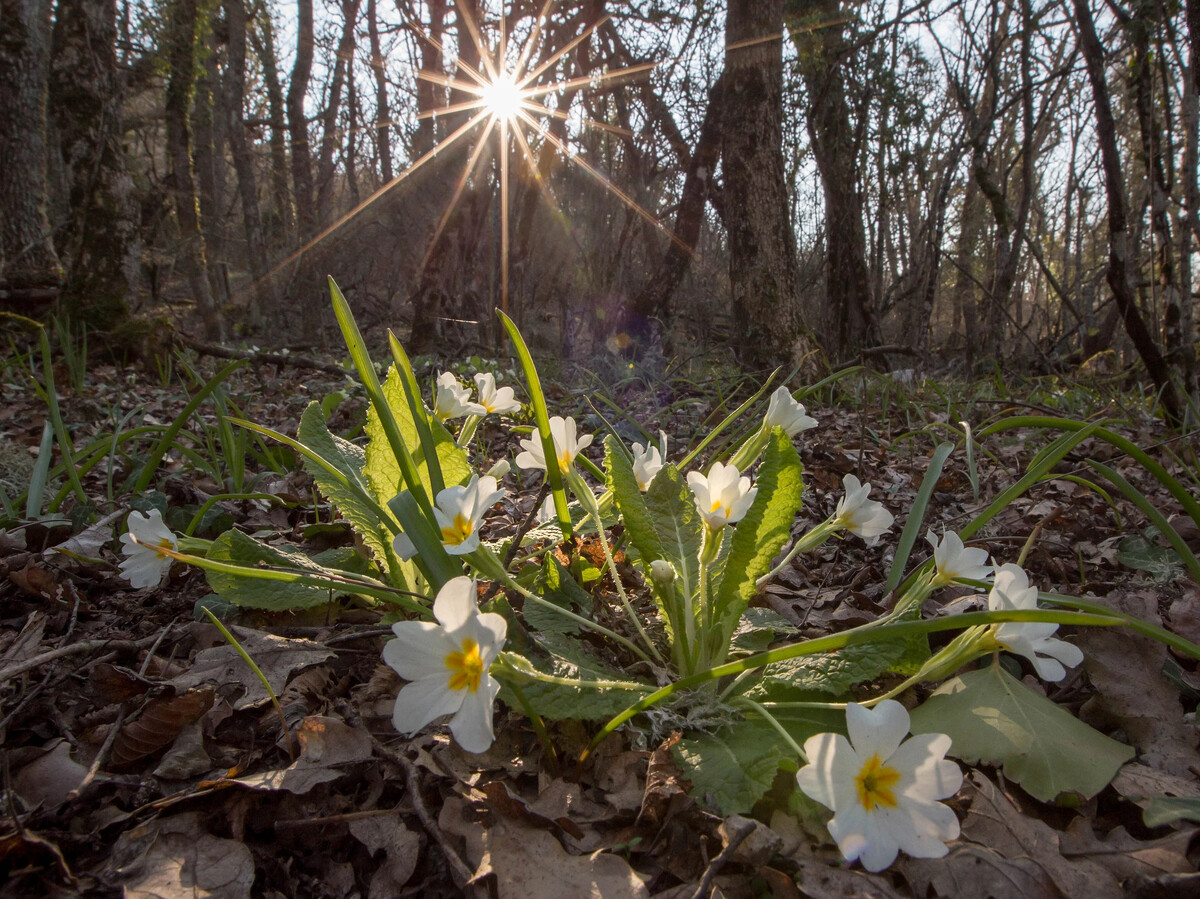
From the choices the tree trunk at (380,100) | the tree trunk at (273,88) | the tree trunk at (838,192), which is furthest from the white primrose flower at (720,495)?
the tree trunk at (273,88)

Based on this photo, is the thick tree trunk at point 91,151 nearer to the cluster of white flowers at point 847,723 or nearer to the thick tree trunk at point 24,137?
the thick tree trunk at point 24,137

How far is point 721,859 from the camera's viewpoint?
2.64ft

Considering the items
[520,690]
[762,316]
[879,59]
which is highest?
[879,59]

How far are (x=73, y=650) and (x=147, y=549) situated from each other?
0.24 m

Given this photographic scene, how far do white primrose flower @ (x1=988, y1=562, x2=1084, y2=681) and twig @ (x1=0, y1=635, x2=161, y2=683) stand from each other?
1.43 meters

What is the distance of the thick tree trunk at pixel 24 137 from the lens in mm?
5367

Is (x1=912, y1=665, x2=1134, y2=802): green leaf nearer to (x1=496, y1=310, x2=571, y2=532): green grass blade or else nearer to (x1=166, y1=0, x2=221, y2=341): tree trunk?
(x1=496, y1=310, x2=571, y2=532): green grass blade

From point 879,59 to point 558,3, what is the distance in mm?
4082

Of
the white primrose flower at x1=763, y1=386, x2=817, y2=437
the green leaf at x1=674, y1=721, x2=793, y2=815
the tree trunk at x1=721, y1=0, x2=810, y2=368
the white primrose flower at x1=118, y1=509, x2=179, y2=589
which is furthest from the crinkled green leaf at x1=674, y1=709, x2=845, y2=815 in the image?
the tree trunk at x1=721, y1=0, x2=810, y2=368

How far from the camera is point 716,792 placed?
0.86 m

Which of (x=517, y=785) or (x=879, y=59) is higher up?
(x=879, y=59)

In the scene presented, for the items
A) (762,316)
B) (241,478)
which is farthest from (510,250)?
(241,478)

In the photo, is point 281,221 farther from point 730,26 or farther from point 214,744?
point 214,744

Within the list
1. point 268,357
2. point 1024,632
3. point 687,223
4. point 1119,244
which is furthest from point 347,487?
point 687,223
